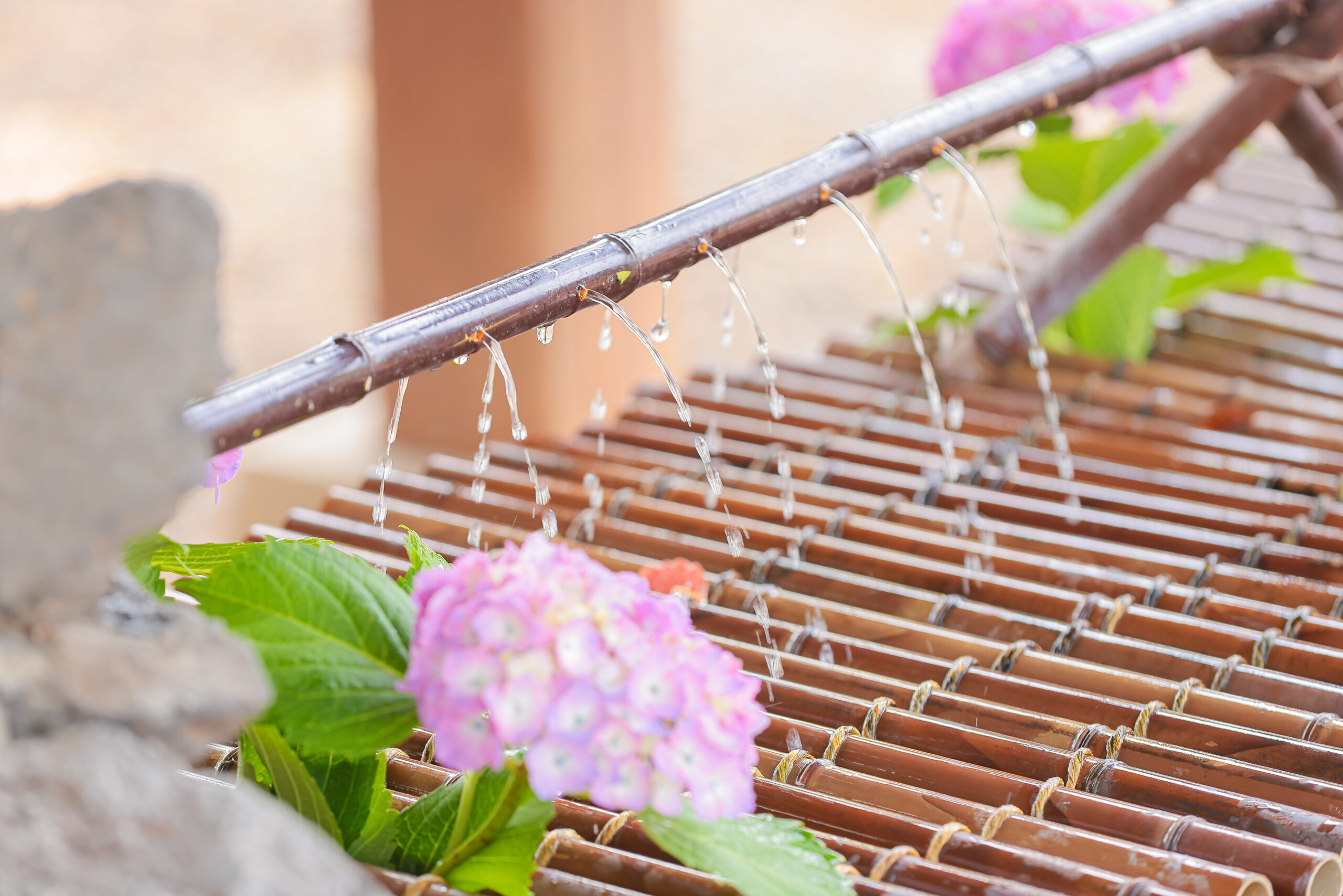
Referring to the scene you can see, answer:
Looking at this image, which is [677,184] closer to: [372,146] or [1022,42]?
[372,146]

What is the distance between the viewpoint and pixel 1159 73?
2.46 meters

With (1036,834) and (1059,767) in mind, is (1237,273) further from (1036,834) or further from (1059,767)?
(1036,834)

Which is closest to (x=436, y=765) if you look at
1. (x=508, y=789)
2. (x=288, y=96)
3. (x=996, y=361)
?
(x=508, y=789)

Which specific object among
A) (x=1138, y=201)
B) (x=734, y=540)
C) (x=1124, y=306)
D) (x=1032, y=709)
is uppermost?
(x=1138, y=201)

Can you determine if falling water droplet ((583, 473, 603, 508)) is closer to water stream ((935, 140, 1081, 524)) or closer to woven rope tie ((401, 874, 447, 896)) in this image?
water stream ((935, 140, 1081, 524))

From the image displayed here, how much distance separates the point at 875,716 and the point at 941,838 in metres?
0.20

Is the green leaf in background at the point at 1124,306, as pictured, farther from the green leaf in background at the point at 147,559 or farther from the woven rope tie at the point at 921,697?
the green leaf in background at the point at 147,559

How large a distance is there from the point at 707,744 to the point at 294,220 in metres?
6.09

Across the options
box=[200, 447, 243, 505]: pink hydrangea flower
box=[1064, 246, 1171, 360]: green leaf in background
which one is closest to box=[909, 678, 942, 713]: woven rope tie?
box=[200, 447, 243, 505]: pink hydrangea flower

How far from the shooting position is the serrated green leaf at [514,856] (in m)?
0.91

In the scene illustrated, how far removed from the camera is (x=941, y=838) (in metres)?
1.02

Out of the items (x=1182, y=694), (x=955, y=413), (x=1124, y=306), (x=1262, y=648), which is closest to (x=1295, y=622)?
(x=1262, y=648)

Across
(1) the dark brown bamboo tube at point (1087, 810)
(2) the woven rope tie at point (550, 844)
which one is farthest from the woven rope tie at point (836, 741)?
(2) the woven rope tie at point (550, 844)

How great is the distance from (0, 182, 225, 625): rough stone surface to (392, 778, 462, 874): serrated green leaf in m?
0.31
